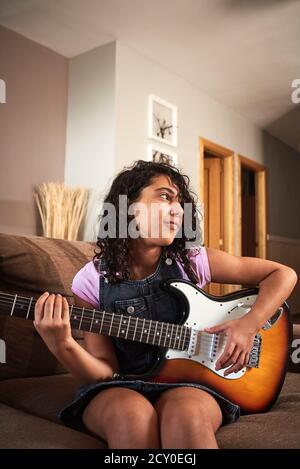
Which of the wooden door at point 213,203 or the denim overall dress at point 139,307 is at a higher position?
the wooden door at point 213,203

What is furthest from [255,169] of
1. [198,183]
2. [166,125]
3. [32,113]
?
[32,113]

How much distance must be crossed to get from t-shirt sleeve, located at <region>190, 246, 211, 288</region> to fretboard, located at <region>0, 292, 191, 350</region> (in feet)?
0.74

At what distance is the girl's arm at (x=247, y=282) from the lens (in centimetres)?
103

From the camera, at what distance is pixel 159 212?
112cm

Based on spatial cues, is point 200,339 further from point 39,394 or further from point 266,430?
point 39,394

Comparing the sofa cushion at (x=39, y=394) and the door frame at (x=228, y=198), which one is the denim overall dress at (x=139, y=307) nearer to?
the sofa cushion at (x=39, y=394)

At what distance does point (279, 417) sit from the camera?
100 centimetres

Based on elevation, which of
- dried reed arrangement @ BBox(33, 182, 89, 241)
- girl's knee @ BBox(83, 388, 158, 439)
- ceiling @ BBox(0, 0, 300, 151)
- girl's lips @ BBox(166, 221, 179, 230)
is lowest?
girl's knee @ BBox(83, 388, 158, 439)

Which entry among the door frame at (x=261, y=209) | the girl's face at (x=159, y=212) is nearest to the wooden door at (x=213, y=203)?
the door frame at (x=261, y=209)

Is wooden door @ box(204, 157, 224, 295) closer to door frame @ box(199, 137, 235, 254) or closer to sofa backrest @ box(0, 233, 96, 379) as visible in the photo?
door frame @ box(199, 137, 235, 254)

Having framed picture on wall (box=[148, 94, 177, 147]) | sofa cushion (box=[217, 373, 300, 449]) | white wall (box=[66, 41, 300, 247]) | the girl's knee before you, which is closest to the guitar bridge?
sofa cushion (box=[217, 373, 300, 449])

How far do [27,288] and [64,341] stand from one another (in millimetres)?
416

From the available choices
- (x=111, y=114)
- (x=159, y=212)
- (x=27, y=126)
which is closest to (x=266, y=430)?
(x=159, y=212)

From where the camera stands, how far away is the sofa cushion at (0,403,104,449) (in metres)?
0.82
